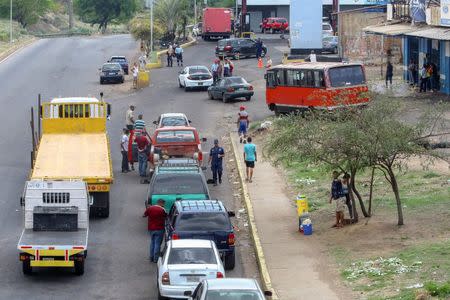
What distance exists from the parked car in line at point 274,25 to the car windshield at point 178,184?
73.6 meters

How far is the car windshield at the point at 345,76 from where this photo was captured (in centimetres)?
4438

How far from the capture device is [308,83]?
149 ft

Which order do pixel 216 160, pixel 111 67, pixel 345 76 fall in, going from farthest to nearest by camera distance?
1. pixel 111 67
2. pixel 345 76
3. pixel 216 160

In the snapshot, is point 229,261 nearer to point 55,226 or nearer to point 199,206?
point 199,206

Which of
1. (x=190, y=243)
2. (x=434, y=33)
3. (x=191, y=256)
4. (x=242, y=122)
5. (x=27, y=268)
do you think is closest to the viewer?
(x=191, y=256)

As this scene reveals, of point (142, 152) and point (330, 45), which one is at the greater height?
point (330, 45)

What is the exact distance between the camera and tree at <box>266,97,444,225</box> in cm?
2562

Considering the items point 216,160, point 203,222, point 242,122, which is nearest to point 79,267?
point 203,222

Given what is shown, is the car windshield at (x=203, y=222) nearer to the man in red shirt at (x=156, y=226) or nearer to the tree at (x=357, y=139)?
the man in red shirt at (x=156, y=226)

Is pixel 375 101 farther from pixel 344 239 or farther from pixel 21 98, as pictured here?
pixel 21 98

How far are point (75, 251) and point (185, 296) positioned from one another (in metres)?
3.53

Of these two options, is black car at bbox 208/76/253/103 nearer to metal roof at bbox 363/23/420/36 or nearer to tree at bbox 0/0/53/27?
metal roof at bbox 363/23/420/36

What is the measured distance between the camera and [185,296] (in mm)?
21000

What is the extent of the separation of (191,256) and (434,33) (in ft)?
94.3
